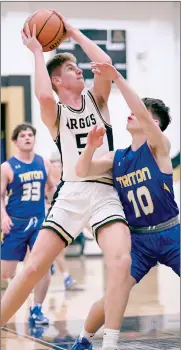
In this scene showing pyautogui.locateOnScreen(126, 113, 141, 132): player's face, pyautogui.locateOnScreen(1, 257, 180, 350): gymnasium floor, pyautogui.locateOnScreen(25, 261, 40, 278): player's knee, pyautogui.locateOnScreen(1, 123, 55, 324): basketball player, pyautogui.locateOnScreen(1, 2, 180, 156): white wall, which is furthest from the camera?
pyautogui.locateOnScreen(1, 2, 180, 156): white wall

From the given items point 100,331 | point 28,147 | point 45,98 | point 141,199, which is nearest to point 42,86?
point 45,98

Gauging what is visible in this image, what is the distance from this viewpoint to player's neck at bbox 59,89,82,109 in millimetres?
4750

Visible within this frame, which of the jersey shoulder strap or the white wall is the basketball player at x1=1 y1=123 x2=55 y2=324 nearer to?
the jersey shoulder strap

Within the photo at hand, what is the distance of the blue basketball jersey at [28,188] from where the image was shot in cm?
743

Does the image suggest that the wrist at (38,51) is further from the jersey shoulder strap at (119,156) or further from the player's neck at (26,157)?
the player's neck at (26,157)

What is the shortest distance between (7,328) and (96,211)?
6.84ft

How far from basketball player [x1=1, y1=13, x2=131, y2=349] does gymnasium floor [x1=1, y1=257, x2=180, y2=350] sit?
870 millimetres

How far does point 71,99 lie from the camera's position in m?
4.78

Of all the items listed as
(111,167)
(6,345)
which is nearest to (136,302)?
(6,345)

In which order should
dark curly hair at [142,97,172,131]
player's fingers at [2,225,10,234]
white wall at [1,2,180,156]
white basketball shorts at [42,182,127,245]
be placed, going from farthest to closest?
white wall at [1,2,180,156]
player's fingers at [2,225,10,234]
dark curly hair at [142,97,172,131]
white basketball shorts at [42,182,127,245]

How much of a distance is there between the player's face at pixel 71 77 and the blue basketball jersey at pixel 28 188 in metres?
2.75

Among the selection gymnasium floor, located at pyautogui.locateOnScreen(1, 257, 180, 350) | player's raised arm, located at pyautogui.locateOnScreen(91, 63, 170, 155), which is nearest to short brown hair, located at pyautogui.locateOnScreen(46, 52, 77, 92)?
player's raised arm, located at pyautogui.locateOnScreen(91, 63, 170, 155)

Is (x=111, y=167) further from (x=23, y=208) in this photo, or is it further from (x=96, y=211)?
(x=23, y=208)

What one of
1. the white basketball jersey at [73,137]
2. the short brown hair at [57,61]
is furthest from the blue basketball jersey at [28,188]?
the white basketball jersey at [73,137]
